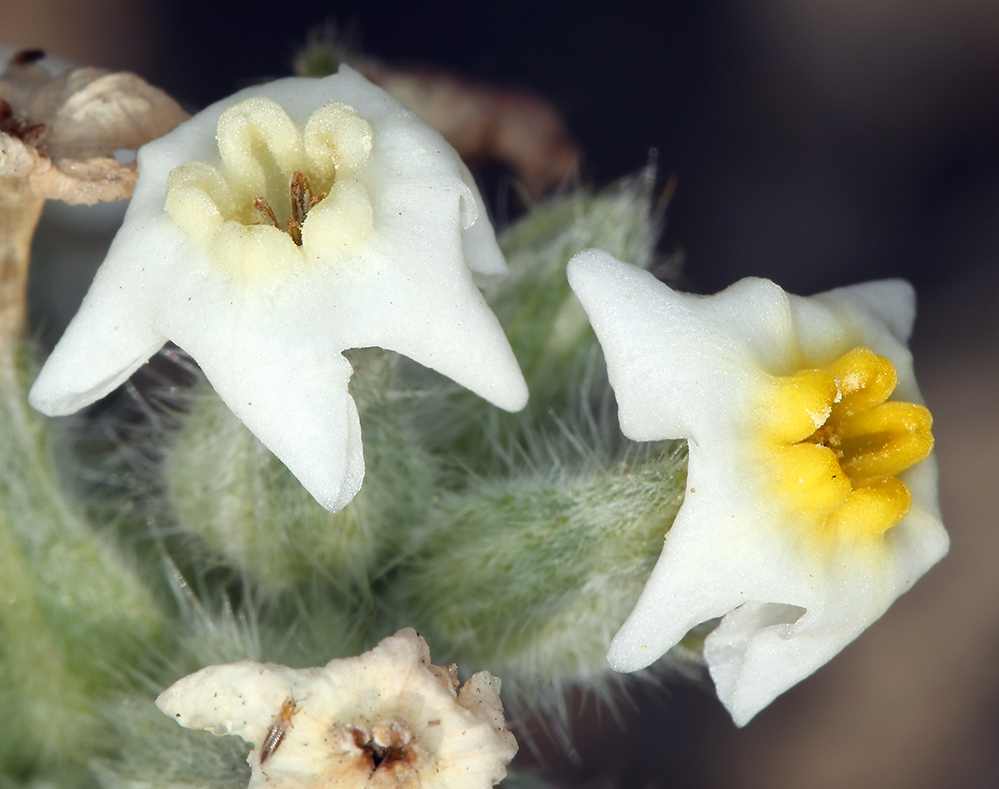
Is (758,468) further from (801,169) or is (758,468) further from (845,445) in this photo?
(801,169)

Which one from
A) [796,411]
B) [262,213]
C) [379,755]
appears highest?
[262,213]

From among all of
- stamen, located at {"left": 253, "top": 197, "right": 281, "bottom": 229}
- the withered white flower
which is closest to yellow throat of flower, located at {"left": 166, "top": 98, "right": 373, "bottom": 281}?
stamen, located at {"left": 253, "top": 197, "right": 281, "bottom": 229}

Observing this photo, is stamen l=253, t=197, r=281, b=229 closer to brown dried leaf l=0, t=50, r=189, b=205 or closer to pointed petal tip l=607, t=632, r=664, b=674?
brown dried leaf l=0, t=50, r=189, b=205

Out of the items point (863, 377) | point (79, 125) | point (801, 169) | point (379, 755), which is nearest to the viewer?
point (379, 755)

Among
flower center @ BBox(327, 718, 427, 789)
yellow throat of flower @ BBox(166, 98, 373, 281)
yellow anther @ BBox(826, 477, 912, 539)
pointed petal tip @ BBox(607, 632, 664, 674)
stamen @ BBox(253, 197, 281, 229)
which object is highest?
yellow throat of flower @ BBox(166, 98, 373, 281)

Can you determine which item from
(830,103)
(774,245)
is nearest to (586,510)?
(774,245)

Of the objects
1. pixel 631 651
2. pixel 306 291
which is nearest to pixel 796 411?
pixel 631 651

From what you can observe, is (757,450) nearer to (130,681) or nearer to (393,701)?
(393,701)
